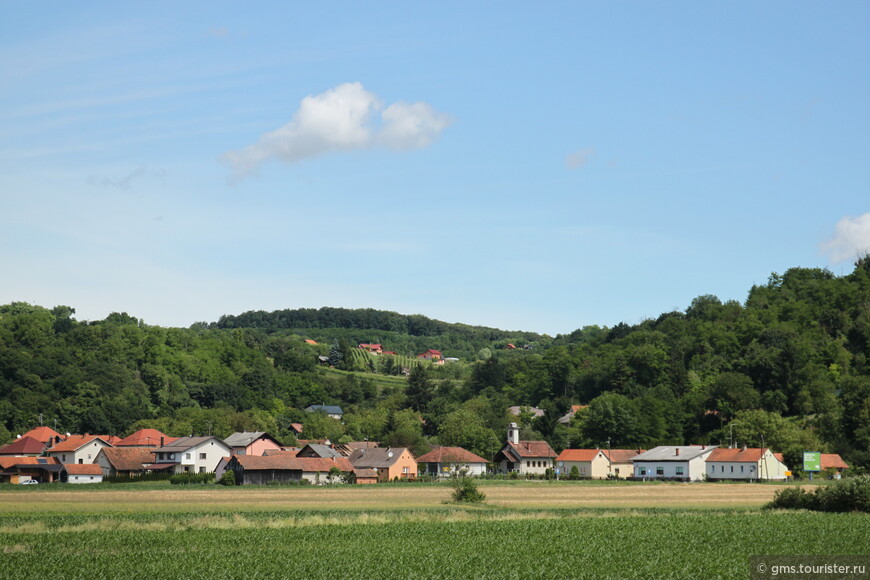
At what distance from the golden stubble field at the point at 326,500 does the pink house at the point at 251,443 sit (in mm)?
37386

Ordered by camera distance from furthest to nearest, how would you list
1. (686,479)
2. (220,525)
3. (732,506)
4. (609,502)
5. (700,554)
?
(686,479) → (609,502) → (732,506) → (220,525) → (700,554)

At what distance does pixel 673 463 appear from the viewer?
105375 mm

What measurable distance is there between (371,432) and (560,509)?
317ft

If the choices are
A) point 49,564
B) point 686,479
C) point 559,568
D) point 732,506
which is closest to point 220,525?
point 49,564

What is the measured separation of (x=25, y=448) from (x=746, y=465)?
270 ft

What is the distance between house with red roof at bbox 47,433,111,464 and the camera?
359 ft

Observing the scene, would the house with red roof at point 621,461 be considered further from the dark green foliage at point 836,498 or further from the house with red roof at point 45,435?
the house with red roof at point 45,435

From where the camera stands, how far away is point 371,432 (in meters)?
143

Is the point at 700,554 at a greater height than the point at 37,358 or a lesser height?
lesser

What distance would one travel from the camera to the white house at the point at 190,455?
10088cm

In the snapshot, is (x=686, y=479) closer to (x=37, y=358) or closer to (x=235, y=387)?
(x=235, y=387)

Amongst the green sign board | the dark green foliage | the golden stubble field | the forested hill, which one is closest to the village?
the green sign board

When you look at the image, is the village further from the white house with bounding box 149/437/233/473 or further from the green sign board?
the green sign board

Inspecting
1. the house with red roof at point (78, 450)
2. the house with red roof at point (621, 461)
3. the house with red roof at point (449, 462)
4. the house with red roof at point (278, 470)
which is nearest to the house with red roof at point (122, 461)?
the house with red roof at point (78, 450)
